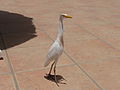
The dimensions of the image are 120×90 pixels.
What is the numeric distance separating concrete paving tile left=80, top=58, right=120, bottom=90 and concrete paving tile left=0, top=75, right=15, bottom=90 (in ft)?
6.08

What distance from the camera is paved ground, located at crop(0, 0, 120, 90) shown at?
18.4ft

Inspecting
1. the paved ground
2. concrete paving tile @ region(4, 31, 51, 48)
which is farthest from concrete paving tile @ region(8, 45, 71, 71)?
concrete paving tile @ region(4, 31, 51, 48)

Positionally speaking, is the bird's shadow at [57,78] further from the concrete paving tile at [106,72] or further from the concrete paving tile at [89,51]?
the concrete paving tile at [89,51]

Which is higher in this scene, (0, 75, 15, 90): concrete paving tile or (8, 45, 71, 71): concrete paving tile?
(8, 45, 71, 71): concrete paving tile

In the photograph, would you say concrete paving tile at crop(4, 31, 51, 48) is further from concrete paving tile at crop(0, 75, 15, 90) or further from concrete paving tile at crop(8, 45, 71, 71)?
concrete paving tile at crop(0, 75, 15, 90)

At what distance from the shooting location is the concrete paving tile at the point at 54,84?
534cm

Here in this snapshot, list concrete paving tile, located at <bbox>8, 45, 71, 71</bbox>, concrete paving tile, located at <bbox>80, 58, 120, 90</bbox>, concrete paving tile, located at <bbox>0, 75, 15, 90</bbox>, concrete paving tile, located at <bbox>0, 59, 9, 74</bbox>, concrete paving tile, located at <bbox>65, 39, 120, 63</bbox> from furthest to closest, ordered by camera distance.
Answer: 1. concrete paving tile, located at <bbox>65, 39, 120, 63</bbox>
2. concrete paving tile, located at <bbox>8, 45, 71, 71</bbox>
3. concrete paving tile, located at <bbox>0, 59, 9, 74</bbox>
4. concrete paving tile, located at <bbox>80, 58, 120, 90</bbox>
5. concrete paving tile, located at <bbox>0, 75, 15, 90</bbox>

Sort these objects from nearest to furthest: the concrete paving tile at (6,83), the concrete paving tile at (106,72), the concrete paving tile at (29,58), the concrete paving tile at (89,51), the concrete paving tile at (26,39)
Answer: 1. the concrete paving tile at (6,83)
2. the concrete paving tile at (106,72)
3. the concrete paving tile at (29,58)
4. the concrete paving tile at (89,51)
5. the concrete paving tile at (26,39)

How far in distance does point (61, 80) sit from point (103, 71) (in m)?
1.15

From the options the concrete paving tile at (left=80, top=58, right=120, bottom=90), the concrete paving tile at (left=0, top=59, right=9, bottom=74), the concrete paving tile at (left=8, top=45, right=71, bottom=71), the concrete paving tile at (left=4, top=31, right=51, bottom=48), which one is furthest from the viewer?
the concrete paving tile at (left=4, top=31, right=51, bottom=48)

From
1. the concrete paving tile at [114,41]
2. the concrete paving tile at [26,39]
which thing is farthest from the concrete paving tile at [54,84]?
the concrete paving tile at [114,41]

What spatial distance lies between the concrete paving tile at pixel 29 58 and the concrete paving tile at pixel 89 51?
440 millimetres

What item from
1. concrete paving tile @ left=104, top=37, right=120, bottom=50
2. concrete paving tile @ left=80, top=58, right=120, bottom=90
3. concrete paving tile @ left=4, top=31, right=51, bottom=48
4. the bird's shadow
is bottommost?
concrete paving tile @ left=80, top=58, right=120, bottom=90

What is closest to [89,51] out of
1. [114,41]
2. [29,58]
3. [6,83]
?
[114,41]
